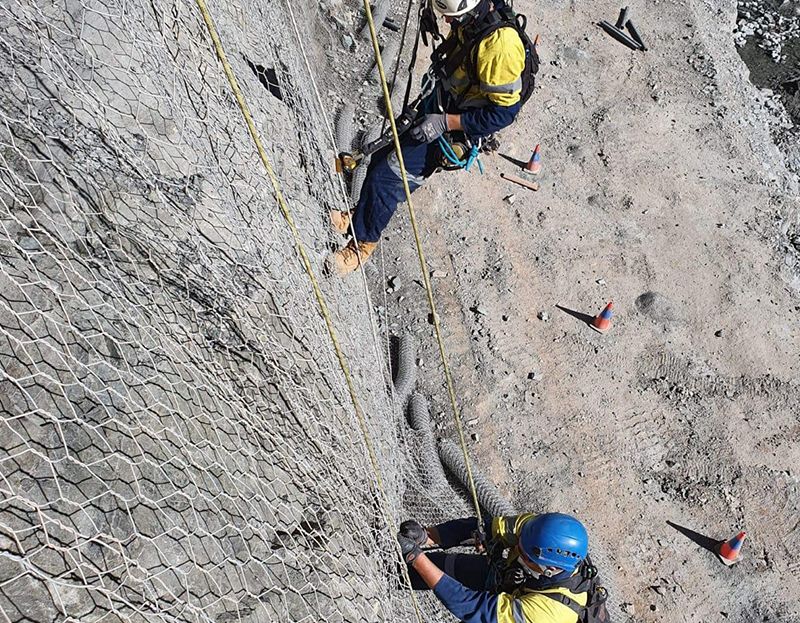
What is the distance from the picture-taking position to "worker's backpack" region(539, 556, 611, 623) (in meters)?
4.24

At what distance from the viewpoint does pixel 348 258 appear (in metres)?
6.16

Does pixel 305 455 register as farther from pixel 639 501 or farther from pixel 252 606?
pixel 639 501

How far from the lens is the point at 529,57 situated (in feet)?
18.4

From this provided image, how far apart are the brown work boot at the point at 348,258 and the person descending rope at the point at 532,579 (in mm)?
2289

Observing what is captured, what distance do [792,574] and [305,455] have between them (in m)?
4.44

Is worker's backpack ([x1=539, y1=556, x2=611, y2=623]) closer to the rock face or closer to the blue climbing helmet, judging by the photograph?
the blue climbing helmet

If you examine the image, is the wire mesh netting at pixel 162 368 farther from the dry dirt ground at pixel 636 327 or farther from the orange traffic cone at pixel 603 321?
the orange traffic cone at pixel 603 321

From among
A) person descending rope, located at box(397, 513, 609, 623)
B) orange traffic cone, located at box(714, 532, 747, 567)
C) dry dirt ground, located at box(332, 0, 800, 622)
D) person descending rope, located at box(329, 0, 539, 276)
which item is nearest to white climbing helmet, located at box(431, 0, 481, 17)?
person descending rope, located at box(329, 0, 539, 276)

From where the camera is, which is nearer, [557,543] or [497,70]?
[557,543]

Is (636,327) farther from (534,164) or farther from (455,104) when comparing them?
(455,104)

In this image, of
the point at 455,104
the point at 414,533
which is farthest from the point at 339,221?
the point at 414,533

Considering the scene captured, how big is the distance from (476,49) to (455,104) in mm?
581

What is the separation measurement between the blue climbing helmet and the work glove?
9.81ft

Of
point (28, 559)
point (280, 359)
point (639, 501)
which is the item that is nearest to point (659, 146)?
point (639, 501)
